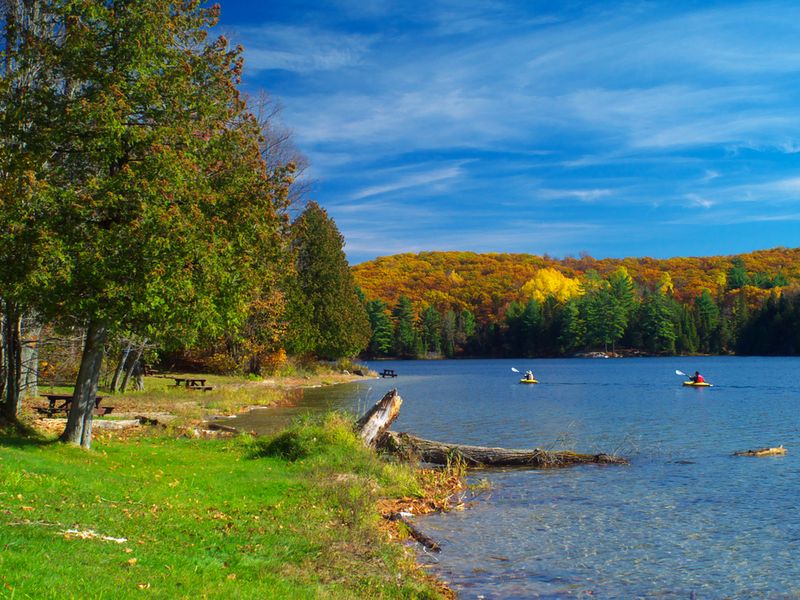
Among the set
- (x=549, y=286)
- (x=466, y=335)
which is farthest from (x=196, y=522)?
(x=549, y=286)

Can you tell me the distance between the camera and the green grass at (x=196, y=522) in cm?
743

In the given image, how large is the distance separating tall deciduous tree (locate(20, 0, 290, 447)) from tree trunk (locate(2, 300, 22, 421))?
2.46m

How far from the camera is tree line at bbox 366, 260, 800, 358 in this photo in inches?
4838

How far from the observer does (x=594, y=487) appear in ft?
58.4

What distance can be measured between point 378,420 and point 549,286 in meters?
145

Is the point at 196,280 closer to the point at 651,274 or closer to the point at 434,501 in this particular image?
the point at 434,501

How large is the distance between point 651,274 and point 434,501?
160 meters

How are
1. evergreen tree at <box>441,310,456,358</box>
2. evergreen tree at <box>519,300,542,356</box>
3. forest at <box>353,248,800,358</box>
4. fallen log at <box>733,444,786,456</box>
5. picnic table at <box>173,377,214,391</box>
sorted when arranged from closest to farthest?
fallen log at <box>733,444,786,456</box>
picnic table at <box>173,377,214,391</box>
forest at <box>353,248,800,358</box>
evergreen tree at <box>519,300,542,356</box>
evergreen tree at <box>441,310,456,358</box>

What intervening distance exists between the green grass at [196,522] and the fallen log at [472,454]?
6.84ft

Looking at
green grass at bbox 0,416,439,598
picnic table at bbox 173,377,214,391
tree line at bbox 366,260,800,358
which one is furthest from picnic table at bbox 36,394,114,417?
tree line at bbox 366,260,800,358

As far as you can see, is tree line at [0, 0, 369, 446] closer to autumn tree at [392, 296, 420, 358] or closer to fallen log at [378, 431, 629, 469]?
fallen log at [378, 431, 629, 469]

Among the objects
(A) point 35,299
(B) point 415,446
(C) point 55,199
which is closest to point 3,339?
(A) point 35,299

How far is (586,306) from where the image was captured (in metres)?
138

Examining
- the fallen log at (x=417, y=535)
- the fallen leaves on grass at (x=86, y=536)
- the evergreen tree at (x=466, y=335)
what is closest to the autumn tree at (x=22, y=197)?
the fallen leaves on grass at (x=86, y=536)
